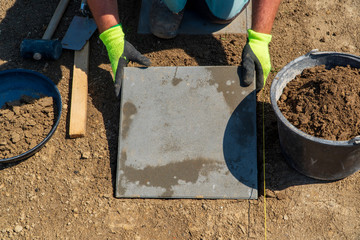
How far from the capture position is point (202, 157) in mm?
2412

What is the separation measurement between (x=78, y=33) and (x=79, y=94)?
64 centimetres

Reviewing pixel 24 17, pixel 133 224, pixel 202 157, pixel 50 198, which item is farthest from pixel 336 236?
pixel 24 17

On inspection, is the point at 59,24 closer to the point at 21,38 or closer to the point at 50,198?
the point at 21,38

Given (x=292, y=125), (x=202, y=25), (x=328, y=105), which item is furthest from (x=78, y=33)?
(x=328, y=105)

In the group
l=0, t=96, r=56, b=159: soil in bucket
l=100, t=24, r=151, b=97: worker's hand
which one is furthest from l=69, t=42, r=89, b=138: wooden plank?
l=100, t=24, r=151, b=97: worker's hand

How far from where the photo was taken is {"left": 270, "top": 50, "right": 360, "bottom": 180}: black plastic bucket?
196cm

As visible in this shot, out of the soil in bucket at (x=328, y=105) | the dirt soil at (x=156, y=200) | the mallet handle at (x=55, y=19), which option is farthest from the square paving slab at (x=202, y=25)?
the soil in bucket at (x=328, y=105)

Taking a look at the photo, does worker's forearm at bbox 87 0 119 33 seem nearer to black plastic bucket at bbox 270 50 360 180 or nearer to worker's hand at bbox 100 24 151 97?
worker's hand at bbox 100 24 151 97

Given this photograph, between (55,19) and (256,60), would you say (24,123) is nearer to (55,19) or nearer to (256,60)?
(55,19)

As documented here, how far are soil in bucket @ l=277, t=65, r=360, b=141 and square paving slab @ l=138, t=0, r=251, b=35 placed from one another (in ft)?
3.42

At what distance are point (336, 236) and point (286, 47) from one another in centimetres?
151

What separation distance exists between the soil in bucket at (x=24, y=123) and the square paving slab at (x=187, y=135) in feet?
1.91

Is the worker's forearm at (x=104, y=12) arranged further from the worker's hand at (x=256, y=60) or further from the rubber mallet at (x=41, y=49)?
the worker's hand at (x=256, y=60)

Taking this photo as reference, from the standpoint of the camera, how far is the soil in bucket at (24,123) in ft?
8.34
